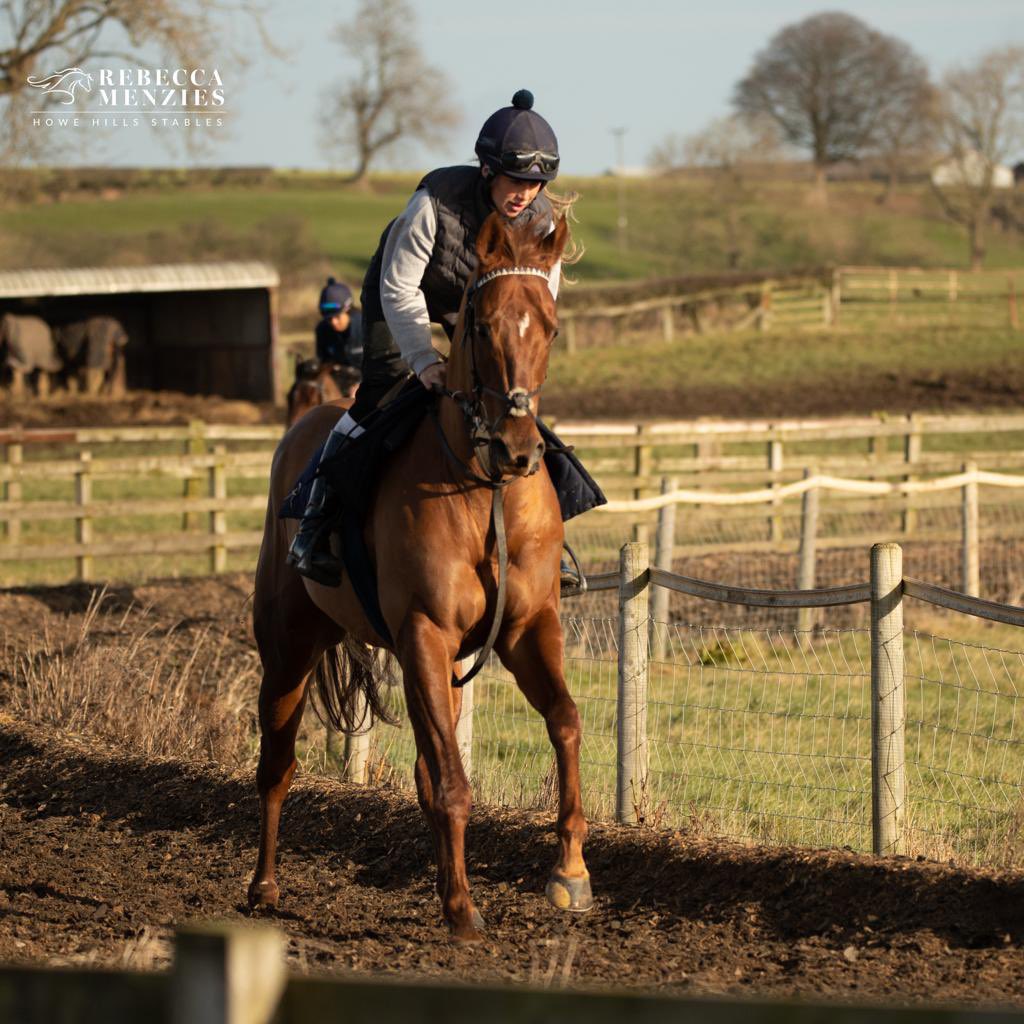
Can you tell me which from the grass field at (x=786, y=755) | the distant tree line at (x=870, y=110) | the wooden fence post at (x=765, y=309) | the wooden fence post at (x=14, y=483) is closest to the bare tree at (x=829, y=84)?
the distant tree line at (x=870, y=110)

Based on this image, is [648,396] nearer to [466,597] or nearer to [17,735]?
[17,735]

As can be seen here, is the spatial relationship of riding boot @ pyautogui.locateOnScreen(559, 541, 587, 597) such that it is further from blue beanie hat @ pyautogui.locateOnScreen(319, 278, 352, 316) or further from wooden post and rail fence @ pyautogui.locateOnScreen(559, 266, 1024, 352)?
wooden post and rail fence @ pyautogui.locateOnScreen(559, 266, 1024, 352)

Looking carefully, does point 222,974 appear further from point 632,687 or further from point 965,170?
point 965,170

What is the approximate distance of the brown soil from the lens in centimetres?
490

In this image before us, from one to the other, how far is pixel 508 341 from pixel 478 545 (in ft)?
2.47

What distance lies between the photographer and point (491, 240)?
5168 mm

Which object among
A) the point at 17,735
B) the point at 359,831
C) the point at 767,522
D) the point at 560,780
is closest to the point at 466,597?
the point at 560,780

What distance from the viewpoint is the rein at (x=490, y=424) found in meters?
4.89

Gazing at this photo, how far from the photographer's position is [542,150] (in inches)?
214

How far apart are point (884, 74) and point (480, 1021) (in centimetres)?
9414

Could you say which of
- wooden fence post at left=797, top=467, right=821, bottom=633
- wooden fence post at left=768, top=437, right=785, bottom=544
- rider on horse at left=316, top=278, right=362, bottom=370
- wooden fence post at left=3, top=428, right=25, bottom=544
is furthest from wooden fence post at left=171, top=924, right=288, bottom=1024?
wooden fence post at left=3, top=428, right=25, bottom=544

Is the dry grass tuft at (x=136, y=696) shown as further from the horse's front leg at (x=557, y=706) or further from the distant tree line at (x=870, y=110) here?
the distant tree line at (x=870, y=110)

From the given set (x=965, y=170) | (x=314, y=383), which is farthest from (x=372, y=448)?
(x=965, y=170)

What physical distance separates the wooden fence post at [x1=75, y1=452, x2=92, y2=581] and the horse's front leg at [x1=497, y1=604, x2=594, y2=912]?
11.9 metres
